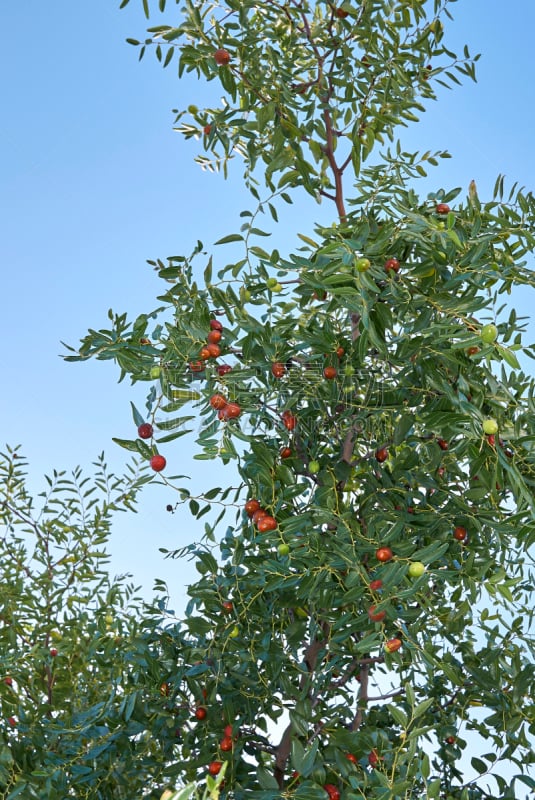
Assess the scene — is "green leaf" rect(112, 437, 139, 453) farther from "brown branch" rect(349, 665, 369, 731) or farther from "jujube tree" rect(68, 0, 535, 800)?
"brown branch" rect(349, 665, 369, 731)

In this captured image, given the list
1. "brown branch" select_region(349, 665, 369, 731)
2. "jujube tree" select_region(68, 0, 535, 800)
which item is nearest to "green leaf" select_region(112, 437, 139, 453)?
"jujube tree" select_region(68, 0, 535, 800)

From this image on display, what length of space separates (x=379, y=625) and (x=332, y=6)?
189cm

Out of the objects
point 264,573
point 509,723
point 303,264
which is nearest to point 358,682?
point 509,723

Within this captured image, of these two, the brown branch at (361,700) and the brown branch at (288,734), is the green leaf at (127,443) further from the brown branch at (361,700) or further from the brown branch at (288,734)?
the brown branch at (361,700)

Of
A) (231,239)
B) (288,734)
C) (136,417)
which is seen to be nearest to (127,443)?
(136,417)

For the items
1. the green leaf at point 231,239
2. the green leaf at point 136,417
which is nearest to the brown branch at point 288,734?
the green leaf at point 136,417

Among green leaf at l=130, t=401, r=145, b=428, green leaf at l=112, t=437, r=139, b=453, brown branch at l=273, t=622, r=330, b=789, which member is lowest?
brown branch at l=273, t=622, r=330, b=789

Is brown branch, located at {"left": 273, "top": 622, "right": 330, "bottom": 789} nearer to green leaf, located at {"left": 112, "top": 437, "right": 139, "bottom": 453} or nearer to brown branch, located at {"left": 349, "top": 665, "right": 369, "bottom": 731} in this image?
brown branch, located at {"left": 349, "top": 665, "right": 369, "bottom": 731}

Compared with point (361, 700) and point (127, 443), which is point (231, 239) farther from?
point (361, 700)

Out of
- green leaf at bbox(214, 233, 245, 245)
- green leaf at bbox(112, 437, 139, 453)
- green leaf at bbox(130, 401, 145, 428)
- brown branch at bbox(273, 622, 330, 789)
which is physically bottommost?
brown branch at bbox(273, 622, 330, 789)

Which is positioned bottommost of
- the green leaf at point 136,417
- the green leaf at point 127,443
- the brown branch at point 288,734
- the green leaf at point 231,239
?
the brown branch at point 288,734

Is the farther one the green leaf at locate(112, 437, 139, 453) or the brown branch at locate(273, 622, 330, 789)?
the brown branch at locate(273, 622, 330, 789)

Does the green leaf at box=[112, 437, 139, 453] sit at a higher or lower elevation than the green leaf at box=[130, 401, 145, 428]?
lower

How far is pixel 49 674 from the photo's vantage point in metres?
2.95
